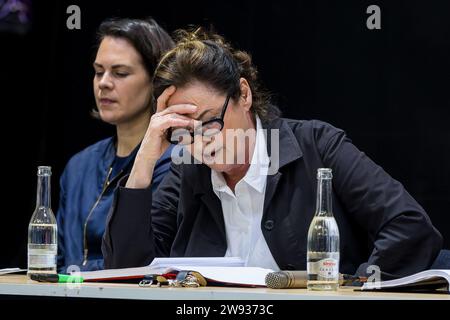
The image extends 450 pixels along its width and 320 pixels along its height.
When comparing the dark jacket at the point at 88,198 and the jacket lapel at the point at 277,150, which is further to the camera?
the dark jacket at the point at 88,198

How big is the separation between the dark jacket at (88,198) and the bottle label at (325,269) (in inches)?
54.6

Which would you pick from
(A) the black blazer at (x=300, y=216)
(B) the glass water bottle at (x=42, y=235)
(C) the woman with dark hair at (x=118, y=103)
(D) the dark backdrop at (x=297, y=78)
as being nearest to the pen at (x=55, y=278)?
(B) the glass water bottle at (x=42, y=235)

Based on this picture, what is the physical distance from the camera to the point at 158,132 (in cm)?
275

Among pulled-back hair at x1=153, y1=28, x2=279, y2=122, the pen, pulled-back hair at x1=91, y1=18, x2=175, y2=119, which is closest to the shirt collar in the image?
pulled-back hair at x1=153, y1=28, x2=279, y2=122

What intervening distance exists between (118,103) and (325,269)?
5.76ft

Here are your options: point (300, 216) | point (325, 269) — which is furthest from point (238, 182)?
point (325, 269)

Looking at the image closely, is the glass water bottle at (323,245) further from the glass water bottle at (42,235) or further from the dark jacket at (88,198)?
the dark jacket at (88,198)

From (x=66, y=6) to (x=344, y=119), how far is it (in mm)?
1234

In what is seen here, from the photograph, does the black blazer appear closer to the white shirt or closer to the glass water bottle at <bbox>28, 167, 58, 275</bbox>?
the white shirt

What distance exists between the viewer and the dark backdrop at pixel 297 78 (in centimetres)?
361

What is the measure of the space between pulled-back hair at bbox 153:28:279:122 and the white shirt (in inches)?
7.1

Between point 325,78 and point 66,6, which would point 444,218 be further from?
point 66,6

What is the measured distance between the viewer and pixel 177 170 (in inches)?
119
